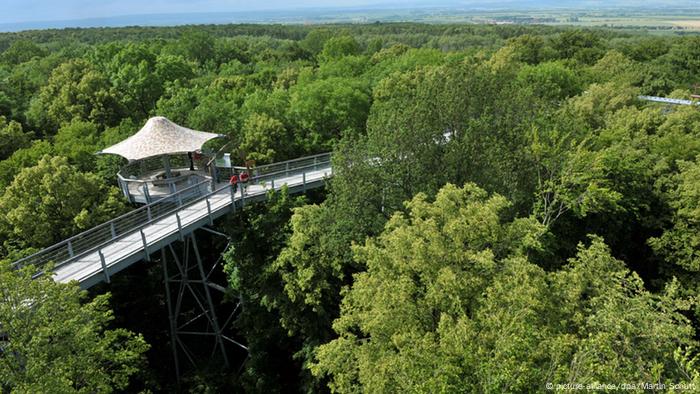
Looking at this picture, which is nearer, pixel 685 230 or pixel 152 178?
pixel 685 230

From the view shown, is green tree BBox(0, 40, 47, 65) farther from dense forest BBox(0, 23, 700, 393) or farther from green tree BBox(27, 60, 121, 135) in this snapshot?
green tree BBox(27, 60, 121, 135)

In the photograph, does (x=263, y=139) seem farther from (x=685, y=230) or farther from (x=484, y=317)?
(x=685, y=230)

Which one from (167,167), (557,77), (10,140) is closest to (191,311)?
(167,167)

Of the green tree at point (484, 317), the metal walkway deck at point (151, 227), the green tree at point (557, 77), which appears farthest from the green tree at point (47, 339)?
the green tree at point (557, 77)

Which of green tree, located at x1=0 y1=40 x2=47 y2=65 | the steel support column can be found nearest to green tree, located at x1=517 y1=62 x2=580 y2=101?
the steel support column

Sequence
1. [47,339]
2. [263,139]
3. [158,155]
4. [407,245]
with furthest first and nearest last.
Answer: [263,139] → [158,155] → [407,245] → [47,339]

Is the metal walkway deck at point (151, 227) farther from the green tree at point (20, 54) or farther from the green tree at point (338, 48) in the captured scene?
the green tree at point (20, 54)

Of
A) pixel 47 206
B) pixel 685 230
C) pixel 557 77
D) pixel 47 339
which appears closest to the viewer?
pixel 47 339
